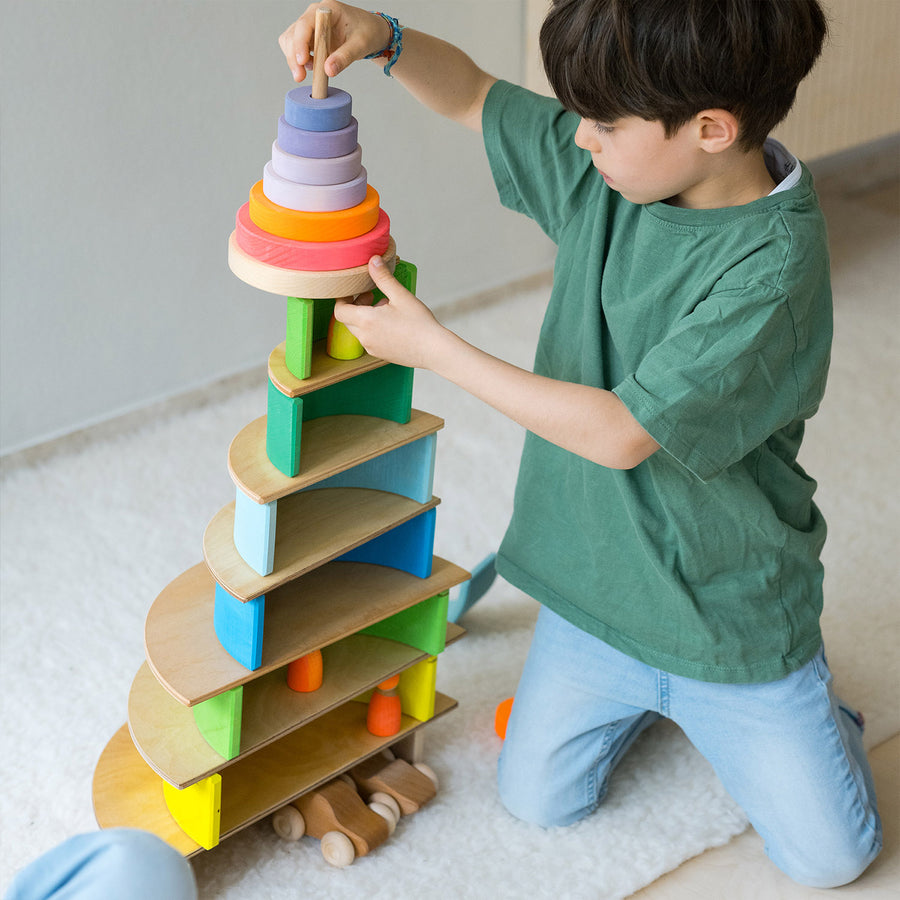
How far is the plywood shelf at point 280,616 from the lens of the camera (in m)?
1.19

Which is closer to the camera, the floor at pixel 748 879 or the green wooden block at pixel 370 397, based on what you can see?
the green wooden block at pixel 370 397

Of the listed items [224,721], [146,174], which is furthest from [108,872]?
[146,174]

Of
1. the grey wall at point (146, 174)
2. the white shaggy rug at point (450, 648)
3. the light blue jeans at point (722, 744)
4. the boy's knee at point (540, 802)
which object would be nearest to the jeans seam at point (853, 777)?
the light blue jeans at point (722, 744)

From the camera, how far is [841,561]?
1.77 metres

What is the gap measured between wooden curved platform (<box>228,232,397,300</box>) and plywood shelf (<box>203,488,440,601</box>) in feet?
0.83

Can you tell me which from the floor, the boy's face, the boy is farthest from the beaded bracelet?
the floor

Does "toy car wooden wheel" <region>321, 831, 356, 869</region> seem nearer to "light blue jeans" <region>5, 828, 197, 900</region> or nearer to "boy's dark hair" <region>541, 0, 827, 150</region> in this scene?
"light blue jeans" <region>5, 828, 197, 900</region>

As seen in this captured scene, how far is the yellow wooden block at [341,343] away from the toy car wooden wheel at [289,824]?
50 centimetres

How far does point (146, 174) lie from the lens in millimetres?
1854

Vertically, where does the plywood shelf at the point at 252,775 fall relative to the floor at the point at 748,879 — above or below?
above

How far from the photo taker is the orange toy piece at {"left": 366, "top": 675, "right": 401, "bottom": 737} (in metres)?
1.36

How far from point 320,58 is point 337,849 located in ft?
2.52

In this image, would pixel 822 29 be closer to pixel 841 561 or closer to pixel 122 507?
pixel 841 561

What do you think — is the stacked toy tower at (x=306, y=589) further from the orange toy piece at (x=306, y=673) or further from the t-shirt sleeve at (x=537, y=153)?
the t-shirt sleeve at (x=537, y=153)
